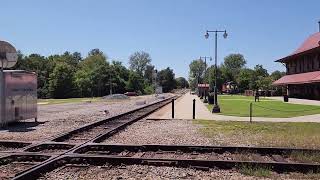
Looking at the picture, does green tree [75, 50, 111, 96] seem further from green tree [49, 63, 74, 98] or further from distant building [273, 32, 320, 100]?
distant building [273, 32, 320, 100]

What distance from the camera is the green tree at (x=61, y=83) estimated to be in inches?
4904

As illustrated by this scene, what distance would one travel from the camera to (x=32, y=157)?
11547 millimetres

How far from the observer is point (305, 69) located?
243 ft

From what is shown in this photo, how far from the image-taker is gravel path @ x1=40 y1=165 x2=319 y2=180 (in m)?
9.40

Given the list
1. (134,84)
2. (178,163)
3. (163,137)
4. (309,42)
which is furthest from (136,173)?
(134,84)

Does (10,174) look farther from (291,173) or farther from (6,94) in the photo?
(6,94)

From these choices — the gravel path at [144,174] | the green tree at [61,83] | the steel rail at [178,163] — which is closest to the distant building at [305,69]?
the steel rail at [178,163]

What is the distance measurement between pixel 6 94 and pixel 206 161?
13397mm

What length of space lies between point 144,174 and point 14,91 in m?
14.2

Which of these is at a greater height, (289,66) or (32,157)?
(289,66)

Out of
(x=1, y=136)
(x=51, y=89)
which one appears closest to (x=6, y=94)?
(x=1, y=136)

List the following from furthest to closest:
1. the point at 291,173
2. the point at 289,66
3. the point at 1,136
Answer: the point at 289,66
the point at 1,136
the point at 291,173

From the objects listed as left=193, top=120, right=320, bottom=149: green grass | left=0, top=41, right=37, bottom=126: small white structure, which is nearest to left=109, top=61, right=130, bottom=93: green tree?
left=0, top=41, right=37, bottom=126: small white structure

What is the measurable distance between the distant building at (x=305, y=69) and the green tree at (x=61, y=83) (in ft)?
202
